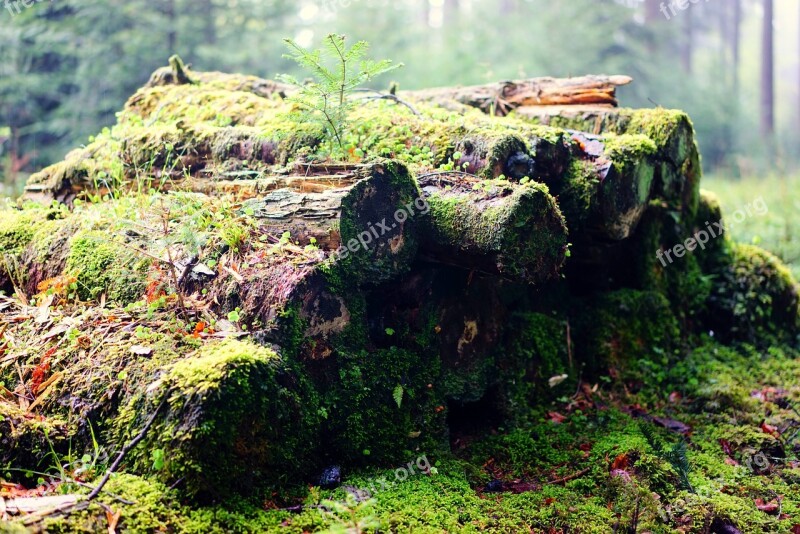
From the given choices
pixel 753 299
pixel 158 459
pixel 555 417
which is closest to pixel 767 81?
pixel 753 299

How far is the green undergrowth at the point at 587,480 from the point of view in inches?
123

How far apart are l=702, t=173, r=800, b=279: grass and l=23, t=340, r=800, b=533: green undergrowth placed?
9.55 ft

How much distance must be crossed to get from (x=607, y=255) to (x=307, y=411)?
11.6ft

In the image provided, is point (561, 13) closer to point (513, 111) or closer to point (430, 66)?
point (430, 66)

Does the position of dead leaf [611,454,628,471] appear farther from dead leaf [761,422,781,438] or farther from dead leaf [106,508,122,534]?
dead leaf [106,508,122,534]

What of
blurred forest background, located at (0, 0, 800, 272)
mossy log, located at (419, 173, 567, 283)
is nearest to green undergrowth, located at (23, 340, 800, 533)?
mossy log, located at (419, 173, 567, 283)

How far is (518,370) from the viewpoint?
4.98m

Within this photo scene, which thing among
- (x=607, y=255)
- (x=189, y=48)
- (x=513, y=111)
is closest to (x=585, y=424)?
(x=607, y=255)

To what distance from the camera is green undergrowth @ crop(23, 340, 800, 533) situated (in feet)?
10.3

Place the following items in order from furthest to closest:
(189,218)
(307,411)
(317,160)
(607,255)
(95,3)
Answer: (95,3) < (607,255) < (317,160) < (189,218) < (307,411)

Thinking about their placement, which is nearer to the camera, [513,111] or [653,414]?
[653,414]

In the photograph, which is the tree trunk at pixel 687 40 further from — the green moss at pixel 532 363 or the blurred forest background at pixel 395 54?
the green moss at pixel 532 363

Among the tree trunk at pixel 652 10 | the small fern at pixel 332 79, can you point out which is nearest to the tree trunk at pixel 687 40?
the tree trunk at pixel 652 10

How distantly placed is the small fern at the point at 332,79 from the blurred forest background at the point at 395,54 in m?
3.15
